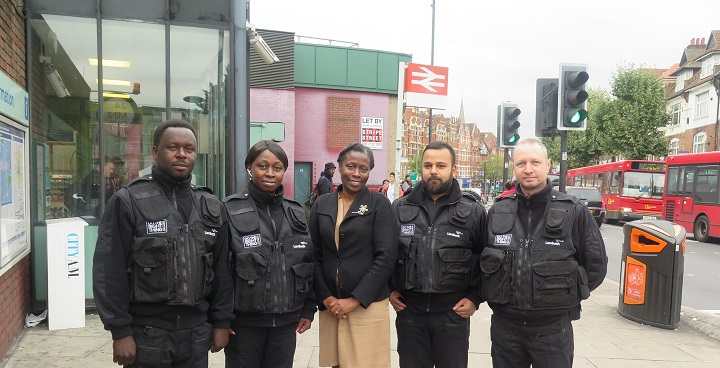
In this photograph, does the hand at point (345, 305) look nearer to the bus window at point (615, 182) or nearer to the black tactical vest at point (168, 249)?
the black tactical vest at point (168, 249)

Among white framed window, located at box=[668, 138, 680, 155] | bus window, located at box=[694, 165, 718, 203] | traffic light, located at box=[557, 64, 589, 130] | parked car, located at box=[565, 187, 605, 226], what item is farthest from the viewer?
white framed window, located at box=[668, 138, 680, 155]

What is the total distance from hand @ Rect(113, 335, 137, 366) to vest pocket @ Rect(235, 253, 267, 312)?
594 millimetres

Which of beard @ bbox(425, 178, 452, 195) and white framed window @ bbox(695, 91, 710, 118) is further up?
white framed window @ bbox(695, 91, 710, 118)

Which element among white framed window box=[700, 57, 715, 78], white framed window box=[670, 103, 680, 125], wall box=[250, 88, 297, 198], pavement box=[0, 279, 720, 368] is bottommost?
pavement box=[0, 279, 720, 368]

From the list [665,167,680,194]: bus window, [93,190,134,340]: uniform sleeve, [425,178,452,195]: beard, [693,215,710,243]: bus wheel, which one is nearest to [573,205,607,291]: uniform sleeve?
[425,178,452,195]: beard

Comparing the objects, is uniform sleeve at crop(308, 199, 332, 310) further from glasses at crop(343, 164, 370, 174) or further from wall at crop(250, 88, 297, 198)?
wall at crop(250, 88, 297, 198)

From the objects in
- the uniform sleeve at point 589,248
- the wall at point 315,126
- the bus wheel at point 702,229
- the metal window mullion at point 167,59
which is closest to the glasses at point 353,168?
the uniform sleeve at point 589,248

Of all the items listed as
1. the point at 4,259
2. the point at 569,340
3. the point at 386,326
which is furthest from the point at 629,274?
the point at 4,259

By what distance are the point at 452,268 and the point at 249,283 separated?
1.29 metres

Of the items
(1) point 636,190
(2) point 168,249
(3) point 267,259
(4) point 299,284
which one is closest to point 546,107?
(4) point 299,284

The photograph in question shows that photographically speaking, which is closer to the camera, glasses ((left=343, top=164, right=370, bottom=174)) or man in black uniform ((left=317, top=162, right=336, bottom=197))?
glasses ((left=343, top=164, right=370, bottom=174))

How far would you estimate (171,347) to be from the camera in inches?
96.1

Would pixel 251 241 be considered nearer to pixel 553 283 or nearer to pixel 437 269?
pixel 437 269

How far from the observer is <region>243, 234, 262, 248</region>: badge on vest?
2.79 m
